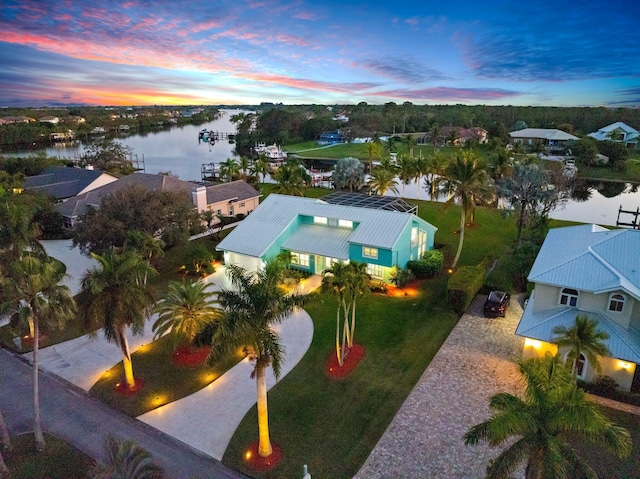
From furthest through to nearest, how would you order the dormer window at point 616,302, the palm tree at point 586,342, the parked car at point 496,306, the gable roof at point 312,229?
1. the gable roof at point 312,229
2. the parked car at point 496,306
3. the dormer window at point 616,302
4. the palm tree at point 586,342

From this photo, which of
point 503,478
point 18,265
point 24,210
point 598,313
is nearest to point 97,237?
point 24,210

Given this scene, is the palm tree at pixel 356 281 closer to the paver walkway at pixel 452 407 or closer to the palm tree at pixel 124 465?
the paver walkway at pixel 452 407

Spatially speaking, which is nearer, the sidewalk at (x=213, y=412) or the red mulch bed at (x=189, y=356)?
the sidewalk at (x=213, y=412)

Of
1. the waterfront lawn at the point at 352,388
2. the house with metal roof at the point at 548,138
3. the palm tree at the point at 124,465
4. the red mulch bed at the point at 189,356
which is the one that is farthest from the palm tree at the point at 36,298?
the house with metal roof at the point at 548,138

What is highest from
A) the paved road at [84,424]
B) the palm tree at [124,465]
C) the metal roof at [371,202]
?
the metal roof at [371,202]

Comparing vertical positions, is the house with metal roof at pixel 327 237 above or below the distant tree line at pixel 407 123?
below

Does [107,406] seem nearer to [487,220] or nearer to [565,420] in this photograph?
[565,420]

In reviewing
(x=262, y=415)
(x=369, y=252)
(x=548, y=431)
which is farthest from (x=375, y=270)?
(x=548, y=431)
